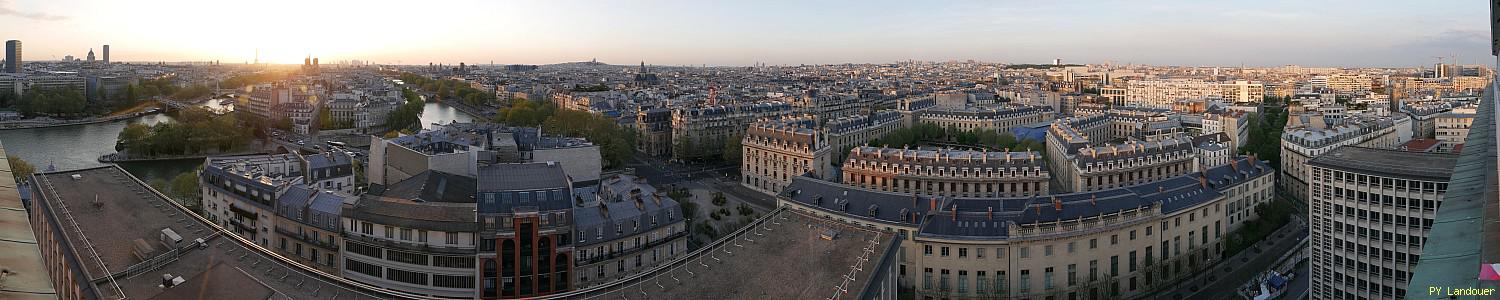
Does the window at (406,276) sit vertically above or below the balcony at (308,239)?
below

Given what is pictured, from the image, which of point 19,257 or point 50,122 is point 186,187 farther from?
point 50,122

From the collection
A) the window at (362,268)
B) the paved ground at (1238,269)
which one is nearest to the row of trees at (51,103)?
the window at (362,268)

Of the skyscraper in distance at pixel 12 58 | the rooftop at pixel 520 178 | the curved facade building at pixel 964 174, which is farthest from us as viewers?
the skyscraper in distance at pixel 12 58

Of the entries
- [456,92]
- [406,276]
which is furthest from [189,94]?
[406,276]

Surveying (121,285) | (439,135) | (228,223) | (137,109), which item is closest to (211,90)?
(137,109)

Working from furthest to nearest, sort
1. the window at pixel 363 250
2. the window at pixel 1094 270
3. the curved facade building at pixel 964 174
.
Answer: the curved facade building at pixel 964 174, the window at pixel 1094 270, the window at pixel 363 250

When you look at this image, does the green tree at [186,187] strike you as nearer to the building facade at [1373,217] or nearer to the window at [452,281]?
the window at [452,281]
